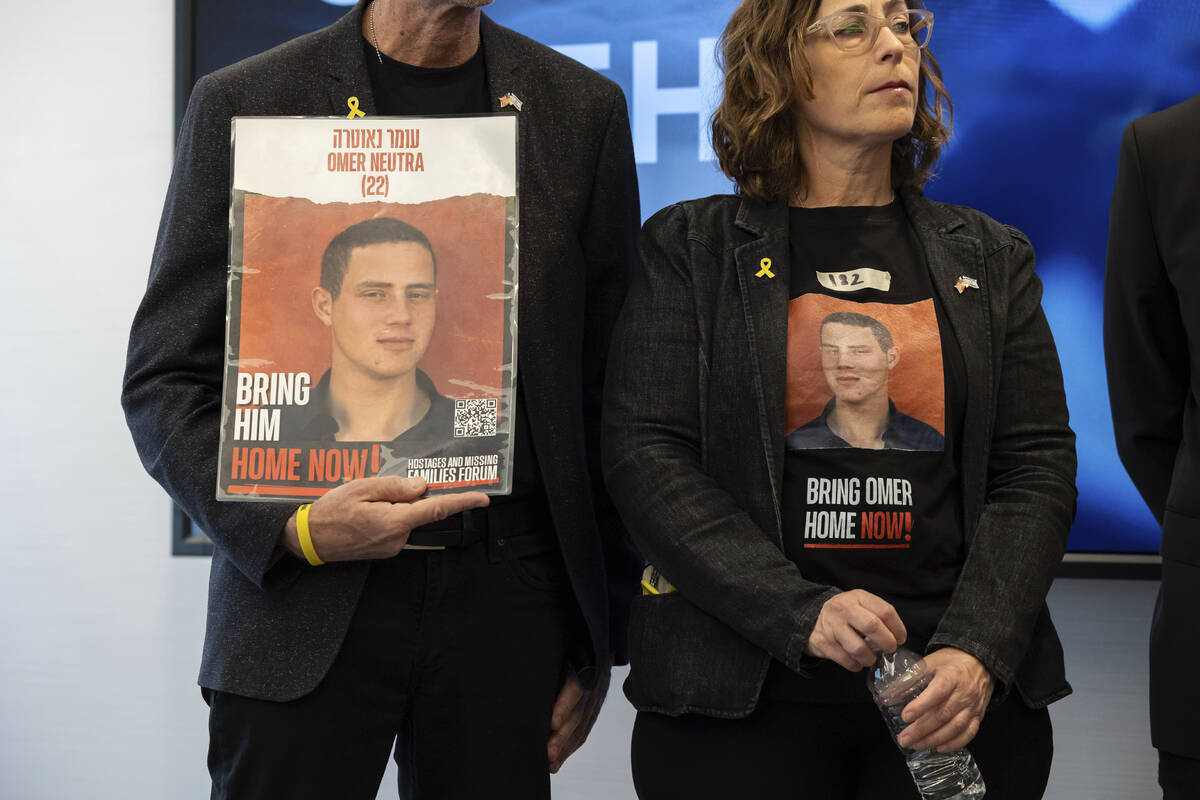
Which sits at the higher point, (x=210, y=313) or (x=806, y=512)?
(x=210, y=313)

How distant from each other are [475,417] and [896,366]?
0.54 metres

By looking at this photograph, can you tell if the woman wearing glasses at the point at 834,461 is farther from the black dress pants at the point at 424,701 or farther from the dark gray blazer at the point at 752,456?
the black dress pants at the point at 424,701

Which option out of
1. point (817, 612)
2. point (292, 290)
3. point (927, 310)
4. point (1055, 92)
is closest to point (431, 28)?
point (292, 290)

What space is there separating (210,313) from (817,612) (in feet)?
2.69

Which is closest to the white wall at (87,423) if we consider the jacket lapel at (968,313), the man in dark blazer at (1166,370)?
the jacket lapel at (968,313)

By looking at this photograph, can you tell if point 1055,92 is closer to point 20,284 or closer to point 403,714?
point 403,714

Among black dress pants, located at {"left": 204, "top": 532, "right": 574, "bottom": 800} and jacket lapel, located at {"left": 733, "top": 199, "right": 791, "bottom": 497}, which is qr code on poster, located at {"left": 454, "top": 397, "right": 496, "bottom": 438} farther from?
jacket lapel, located at {"left": 733, "top": 199, "right": 791, "bottom": 497}

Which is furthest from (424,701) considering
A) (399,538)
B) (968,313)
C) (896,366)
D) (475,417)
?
(968,313)

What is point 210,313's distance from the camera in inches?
52.6

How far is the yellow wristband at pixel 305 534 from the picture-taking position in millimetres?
1232

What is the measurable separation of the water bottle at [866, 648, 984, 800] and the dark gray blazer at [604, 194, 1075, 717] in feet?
0.23

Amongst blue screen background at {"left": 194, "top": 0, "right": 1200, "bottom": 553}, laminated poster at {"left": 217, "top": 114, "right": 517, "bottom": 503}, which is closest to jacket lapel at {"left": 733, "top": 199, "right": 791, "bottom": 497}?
laminated poster at {"left": 217, "top": 114, "right": 517, "bottom": 503}

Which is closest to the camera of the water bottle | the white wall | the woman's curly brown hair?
the water bottle

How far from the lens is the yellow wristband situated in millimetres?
1232
